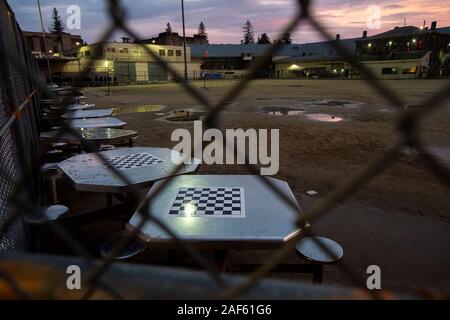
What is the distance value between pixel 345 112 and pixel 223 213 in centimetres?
933

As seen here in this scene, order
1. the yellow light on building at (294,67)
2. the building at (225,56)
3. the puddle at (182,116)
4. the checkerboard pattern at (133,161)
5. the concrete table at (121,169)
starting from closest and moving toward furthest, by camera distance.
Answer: the concrete table at (121,169)
the checkerboard pattern at (133,161)
the puddle at (182,116)
the yellow light on building at (294,67)
the building at (225,56)

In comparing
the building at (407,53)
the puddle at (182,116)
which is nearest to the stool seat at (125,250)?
the puddle at (182,116)

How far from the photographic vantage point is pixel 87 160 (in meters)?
2.96

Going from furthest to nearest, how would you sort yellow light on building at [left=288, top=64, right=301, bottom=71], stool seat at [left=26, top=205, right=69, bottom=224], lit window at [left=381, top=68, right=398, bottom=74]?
yellow light on building at [left=288, top=64, right=301, bottom=71] → lit window at [left=381, top=68, right=398, bottom=74] → stool seat at [left=26, top=205, right=69, bottom=224]

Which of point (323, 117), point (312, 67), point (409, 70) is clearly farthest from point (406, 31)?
point (323, 117)

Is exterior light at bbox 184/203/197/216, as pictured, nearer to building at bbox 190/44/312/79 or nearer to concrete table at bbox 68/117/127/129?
concrete table at bbox 68/117/127/129

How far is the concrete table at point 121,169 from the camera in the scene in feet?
7.64

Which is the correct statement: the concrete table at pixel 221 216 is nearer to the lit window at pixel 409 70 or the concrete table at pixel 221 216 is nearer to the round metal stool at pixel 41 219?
the round metal stool at pixel 41 219

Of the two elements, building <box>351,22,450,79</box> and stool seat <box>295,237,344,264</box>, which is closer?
stool seat <box>295,237,344,264</box>

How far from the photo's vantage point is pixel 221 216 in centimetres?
179

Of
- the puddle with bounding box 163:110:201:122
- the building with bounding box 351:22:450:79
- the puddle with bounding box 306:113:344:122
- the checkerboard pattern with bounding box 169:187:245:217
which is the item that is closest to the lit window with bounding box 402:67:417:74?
the building with bounding box 351:22:450:79

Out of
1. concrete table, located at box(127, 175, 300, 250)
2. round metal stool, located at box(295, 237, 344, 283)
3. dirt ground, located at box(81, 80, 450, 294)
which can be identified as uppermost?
concrete table, located at box(127, 175, 300, 250)

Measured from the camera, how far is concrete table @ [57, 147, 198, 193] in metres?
2.33

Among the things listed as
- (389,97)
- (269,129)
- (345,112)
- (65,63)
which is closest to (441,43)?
(345,112)
